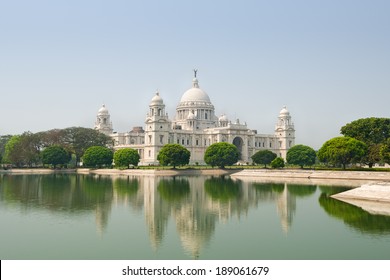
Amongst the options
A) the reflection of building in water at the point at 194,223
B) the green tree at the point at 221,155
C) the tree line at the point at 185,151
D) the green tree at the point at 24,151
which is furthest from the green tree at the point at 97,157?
the reflection of building in water at the point at 194,223

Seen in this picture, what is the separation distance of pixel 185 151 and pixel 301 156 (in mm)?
22009

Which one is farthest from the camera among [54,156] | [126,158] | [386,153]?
[54,156]

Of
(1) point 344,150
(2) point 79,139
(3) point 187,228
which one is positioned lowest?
(3) point 187,228

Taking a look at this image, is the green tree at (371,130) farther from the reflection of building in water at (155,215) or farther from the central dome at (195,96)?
the central dome at (195,96)

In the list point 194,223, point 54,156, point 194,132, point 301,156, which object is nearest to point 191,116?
point 194,132

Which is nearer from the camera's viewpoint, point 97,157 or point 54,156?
point 97,157

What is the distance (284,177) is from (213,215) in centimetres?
4075

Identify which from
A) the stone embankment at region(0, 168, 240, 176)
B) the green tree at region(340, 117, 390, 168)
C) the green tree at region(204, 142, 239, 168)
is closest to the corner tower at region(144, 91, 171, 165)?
the stone embankment at region(0, 168, 240, 176)

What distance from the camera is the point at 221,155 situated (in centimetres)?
8750

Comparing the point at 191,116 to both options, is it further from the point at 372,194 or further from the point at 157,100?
the point at 372,194

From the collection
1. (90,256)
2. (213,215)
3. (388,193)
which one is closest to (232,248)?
(90,256)

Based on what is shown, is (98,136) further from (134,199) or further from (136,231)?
(136,231)

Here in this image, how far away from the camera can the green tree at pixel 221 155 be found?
8731 cm

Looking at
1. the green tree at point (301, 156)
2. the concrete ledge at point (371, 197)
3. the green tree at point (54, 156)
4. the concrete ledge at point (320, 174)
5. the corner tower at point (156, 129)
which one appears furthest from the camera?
the corner tower at point (156, 129)
